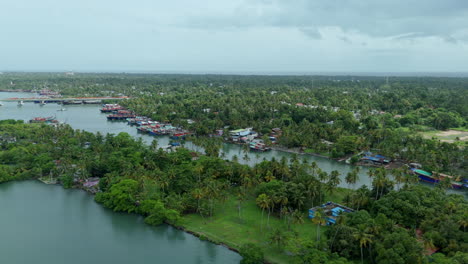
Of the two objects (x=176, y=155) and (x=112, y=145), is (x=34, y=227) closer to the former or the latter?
(x=176, y=155)

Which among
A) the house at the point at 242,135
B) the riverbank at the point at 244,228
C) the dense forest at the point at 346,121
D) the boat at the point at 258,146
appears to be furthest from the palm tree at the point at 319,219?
the house at the point at 242,135

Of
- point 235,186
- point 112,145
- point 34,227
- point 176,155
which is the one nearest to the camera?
point 34,227

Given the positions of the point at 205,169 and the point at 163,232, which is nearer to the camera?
the point at 163,232

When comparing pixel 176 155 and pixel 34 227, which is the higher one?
pixel 176 155

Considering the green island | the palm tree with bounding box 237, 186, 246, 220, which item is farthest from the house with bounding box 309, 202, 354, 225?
→ the palm tree with bounding box 237, 186, 246, 220

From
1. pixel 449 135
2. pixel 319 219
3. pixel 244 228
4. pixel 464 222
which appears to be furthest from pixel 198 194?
pixel 449 135

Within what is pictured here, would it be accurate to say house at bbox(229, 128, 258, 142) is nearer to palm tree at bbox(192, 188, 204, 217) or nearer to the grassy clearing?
the grassy clearing

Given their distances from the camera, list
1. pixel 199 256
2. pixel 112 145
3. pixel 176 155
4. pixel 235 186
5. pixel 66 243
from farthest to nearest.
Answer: pixel 112 145 → pixel 176 155 → pixel 235 186 → pixel 66 243 → pixel 199 256

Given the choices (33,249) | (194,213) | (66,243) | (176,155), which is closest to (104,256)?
(66,243)
